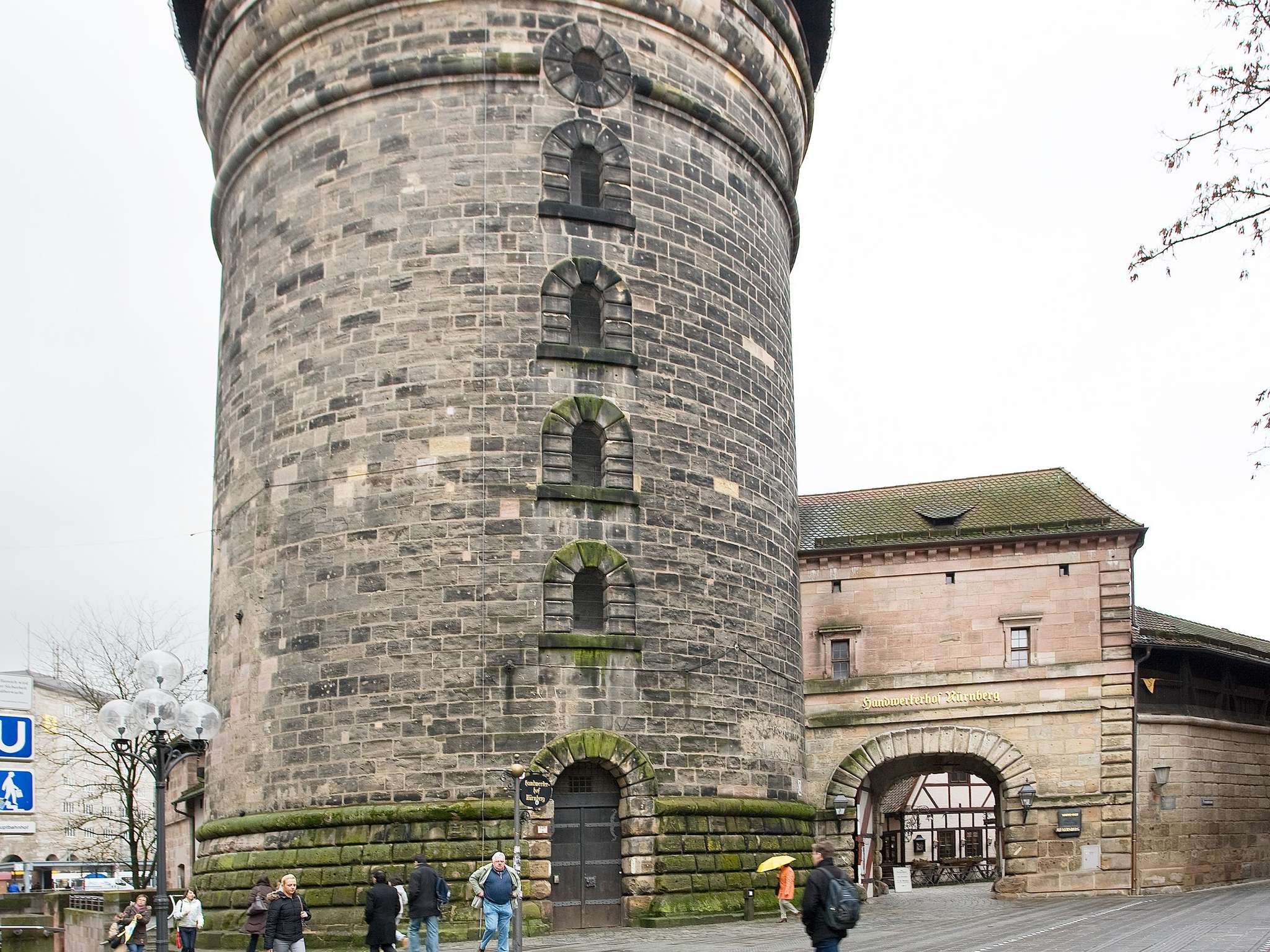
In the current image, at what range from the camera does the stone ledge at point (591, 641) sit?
21.0 meters

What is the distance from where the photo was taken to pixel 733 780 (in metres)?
22.4

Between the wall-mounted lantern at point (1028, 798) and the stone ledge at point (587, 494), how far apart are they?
1331cm

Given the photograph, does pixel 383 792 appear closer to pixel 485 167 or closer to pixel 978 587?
pixel 485 167

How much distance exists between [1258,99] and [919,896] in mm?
25936

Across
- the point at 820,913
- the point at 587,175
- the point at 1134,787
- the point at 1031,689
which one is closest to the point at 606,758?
the point at 587,175

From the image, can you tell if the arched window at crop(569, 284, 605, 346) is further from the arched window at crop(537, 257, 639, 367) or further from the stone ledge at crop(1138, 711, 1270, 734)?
the stone ledge at crop(1138, 711, 1270, 734)

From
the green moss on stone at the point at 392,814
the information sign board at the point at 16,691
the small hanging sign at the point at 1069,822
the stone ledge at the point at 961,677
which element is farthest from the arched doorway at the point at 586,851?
the small hanging sign at the point at 1069,822

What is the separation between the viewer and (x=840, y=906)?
37.8 ft

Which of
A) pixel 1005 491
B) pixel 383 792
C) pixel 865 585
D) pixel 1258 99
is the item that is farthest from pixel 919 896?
pixel 1258 99

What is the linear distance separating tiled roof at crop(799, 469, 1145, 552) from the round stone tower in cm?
897

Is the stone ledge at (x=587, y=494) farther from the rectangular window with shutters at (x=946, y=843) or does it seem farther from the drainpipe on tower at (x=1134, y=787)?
the rectangular window with shutters at (x=946, y=843)

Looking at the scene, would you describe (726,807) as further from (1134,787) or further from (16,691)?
(16,691)

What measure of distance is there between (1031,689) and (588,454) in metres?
13.6

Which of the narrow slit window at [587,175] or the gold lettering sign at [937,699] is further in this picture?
the gold lettering sign at [937,699]
